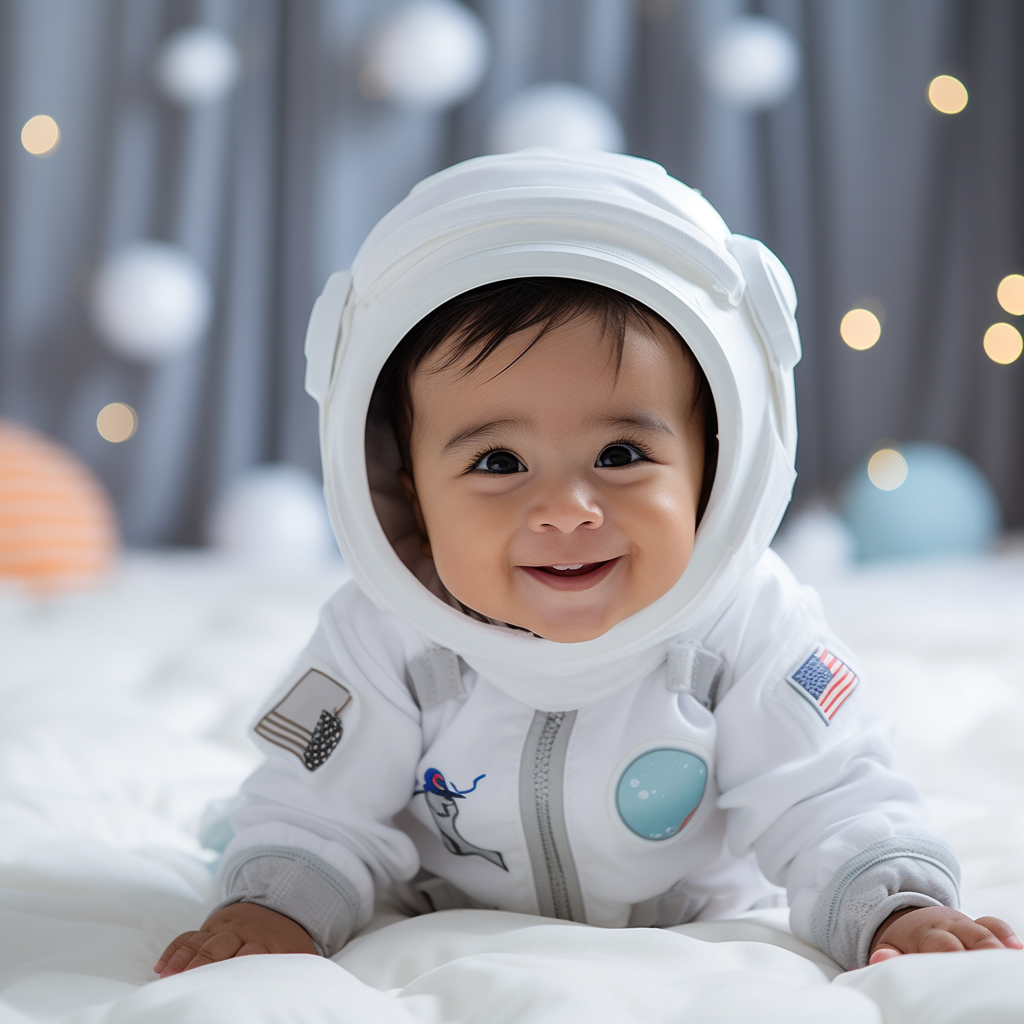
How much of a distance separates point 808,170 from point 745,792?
8.49 feet

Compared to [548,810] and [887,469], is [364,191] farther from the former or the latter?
[548,810]

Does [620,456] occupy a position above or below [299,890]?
above

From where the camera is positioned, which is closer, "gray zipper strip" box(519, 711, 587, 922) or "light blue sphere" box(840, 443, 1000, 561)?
"gray zipper strip" box(519, 711, 587, 922)

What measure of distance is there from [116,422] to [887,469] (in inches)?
79.3

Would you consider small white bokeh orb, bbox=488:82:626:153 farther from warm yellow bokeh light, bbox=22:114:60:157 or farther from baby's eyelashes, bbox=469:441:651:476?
baby's eyelashes, bbox=469:441:651:476

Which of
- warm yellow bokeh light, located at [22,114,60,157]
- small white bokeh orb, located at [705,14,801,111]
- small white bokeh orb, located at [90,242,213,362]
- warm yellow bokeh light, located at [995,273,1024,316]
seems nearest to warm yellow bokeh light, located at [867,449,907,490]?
warm yellow bokeh light, located at [995,273,1024,316]

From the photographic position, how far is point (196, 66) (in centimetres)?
286

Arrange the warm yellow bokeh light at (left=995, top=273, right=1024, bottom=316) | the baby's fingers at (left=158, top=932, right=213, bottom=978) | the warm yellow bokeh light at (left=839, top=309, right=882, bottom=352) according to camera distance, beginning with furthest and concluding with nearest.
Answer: the warm yellow bokeh light at (left=839, top=309, right=882, bottom=352)
the warm yellow bokeh light at (left=995, top=273, right=1024, bottom=316)
the baby's fingers at (left=158, top=932, right=213, bottom=978)

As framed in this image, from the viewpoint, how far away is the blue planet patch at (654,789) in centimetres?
78

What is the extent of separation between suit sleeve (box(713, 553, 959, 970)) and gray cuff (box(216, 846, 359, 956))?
10.7 inches

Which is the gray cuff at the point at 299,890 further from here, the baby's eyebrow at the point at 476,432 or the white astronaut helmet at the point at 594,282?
the baby's eyebrow at the point at 476,432

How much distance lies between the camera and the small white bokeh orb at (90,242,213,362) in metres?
2.83

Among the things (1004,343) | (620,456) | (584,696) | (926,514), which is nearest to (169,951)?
(584,696)

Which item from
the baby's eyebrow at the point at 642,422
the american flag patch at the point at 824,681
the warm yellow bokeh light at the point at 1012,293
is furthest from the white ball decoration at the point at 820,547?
the baby's eyebrow at the point at 642,422
